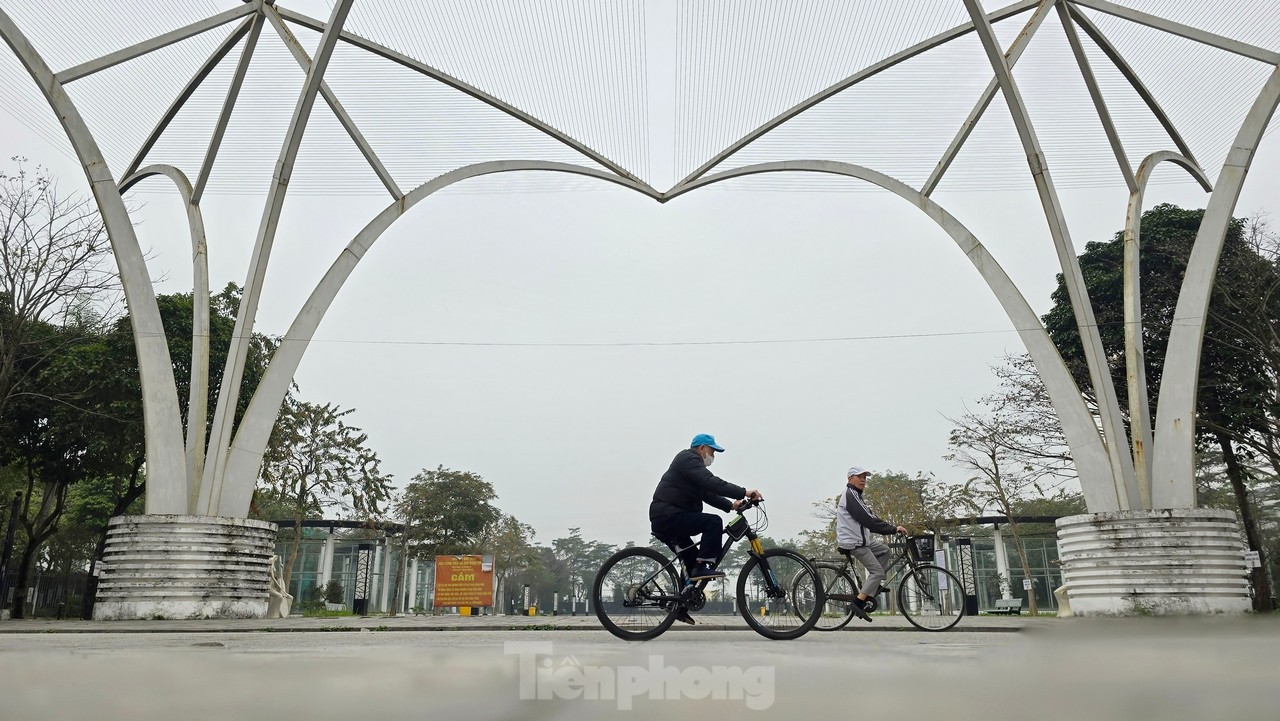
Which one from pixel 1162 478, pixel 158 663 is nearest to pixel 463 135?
pixel 1162 478

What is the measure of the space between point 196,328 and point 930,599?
45.7 feet

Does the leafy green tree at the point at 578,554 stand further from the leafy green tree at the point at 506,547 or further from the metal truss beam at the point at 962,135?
the metal truss beam at the point at 962,135

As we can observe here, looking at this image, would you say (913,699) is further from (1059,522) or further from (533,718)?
(1059,522)

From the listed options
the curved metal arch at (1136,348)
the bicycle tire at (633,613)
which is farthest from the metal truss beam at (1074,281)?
the bicycle tire at (633,613)

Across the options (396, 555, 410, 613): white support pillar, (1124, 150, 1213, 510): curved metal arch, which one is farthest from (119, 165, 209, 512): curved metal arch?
(396, 555, 410, 613): white support pillar

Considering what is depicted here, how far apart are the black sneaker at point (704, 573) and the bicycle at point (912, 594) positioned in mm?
2227

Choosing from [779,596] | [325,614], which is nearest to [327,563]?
[325,614]

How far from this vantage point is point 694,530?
6828mm

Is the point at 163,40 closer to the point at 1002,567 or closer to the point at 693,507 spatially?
the point at 693,507

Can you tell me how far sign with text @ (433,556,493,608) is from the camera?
35781mm

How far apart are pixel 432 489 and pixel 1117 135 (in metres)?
36.0

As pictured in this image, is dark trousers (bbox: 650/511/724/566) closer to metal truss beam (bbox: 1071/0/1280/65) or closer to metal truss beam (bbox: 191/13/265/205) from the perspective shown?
metal truss beam (bbox: 191/13/265/205)

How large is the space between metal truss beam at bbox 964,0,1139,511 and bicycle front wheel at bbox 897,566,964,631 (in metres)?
8.34

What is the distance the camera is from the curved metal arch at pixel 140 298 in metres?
14.8
